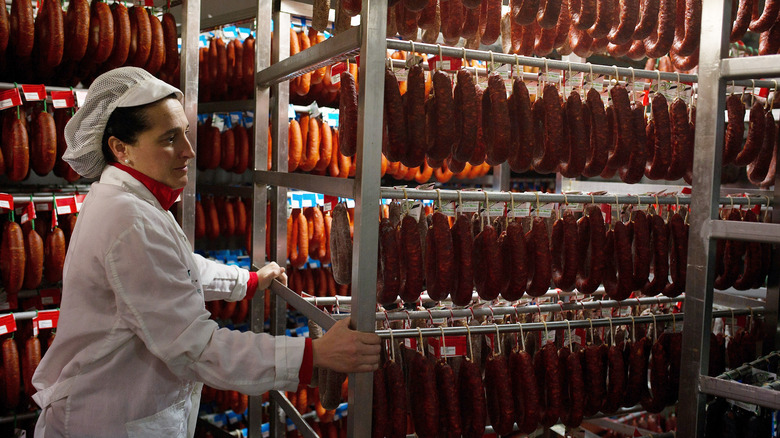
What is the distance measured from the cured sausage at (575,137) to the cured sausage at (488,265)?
58cm

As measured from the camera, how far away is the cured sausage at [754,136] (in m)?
3.43

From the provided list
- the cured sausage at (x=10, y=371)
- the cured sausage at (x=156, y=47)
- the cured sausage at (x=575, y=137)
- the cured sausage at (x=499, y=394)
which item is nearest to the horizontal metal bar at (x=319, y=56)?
the cured sausage at (x=156, y=47)

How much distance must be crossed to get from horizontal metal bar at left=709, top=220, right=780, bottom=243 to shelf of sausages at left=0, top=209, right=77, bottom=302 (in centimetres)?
382

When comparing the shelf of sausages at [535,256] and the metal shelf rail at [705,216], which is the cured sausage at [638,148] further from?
the metal shelf rail at [705,216]

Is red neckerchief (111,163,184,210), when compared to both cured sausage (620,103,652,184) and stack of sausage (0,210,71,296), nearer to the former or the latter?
stack of sausage (0,210,71,296)

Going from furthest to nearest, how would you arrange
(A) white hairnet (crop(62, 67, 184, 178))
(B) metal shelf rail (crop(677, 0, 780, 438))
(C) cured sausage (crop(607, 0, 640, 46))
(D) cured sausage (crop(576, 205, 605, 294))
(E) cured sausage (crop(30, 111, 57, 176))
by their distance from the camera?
(E) cured sausage (crop(30, 111, 57, 176)), (D) cured sausage (crop(576, 205, 605, 294)), (C) cured sausage (crop(607, 0, 640, 46)), (A) white hairnet (crop(62, 67, 184, 178)), (B) metal shelf rail (crop(677, 0, 780, 438))

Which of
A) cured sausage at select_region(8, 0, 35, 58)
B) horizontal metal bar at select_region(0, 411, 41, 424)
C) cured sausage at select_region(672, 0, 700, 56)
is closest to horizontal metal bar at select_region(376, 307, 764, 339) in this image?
cured sausage at select_region(672, 0, 700, 56)

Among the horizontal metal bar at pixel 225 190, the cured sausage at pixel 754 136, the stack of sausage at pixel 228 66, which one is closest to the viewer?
the cured sausage at pixel 754 136

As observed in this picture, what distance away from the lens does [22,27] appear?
387 centimetres

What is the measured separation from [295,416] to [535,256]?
5.04 feet

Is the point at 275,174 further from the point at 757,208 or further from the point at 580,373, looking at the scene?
the point at 757,208

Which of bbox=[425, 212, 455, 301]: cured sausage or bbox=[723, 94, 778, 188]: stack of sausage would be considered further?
bbox=[723, 94, 778, 188]: stack of sausage

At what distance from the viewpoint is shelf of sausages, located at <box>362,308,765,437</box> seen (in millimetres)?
2955

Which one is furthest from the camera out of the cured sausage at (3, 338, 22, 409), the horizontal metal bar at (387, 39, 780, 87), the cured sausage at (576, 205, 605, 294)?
the cured sausage at (3, 338, 22, 409)
